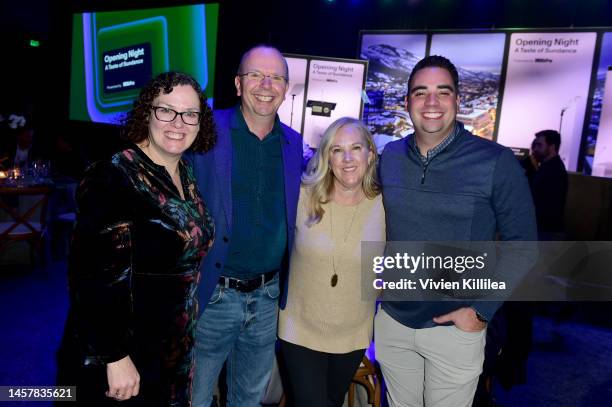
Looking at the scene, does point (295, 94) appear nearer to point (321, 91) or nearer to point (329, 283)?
point (321, 91)

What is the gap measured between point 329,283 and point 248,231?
1.32 ft

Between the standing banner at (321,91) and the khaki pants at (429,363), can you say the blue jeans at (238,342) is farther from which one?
the standing banner at (321,91)

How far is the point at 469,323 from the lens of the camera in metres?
1.71

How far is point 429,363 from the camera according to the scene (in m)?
1.78

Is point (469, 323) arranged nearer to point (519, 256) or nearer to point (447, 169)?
point (519, 256)

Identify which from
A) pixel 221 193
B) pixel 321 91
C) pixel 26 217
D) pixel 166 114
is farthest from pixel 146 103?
pixel 321 91

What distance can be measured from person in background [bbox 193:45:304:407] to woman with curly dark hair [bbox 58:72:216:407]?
20 centimetres

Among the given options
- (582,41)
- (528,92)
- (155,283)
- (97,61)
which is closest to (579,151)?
(528,92)

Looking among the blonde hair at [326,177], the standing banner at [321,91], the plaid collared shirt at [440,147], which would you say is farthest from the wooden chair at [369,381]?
the standing banner at [321,91]

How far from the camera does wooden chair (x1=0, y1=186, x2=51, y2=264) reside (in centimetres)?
464

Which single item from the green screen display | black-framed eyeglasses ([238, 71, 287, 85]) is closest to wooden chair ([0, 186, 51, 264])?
the green screen display

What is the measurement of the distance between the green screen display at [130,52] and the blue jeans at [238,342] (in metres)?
4.86

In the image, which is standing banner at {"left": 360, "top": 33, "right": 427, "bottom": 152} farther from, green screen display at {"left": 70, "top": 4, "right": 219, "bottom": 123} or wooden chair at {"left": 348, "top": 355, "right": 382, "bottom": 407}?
wooden chair at {"left": 348, "top": 355, "right": 382, "bottom": 407}

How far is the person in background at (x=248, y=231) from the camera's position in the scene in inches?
72.6
